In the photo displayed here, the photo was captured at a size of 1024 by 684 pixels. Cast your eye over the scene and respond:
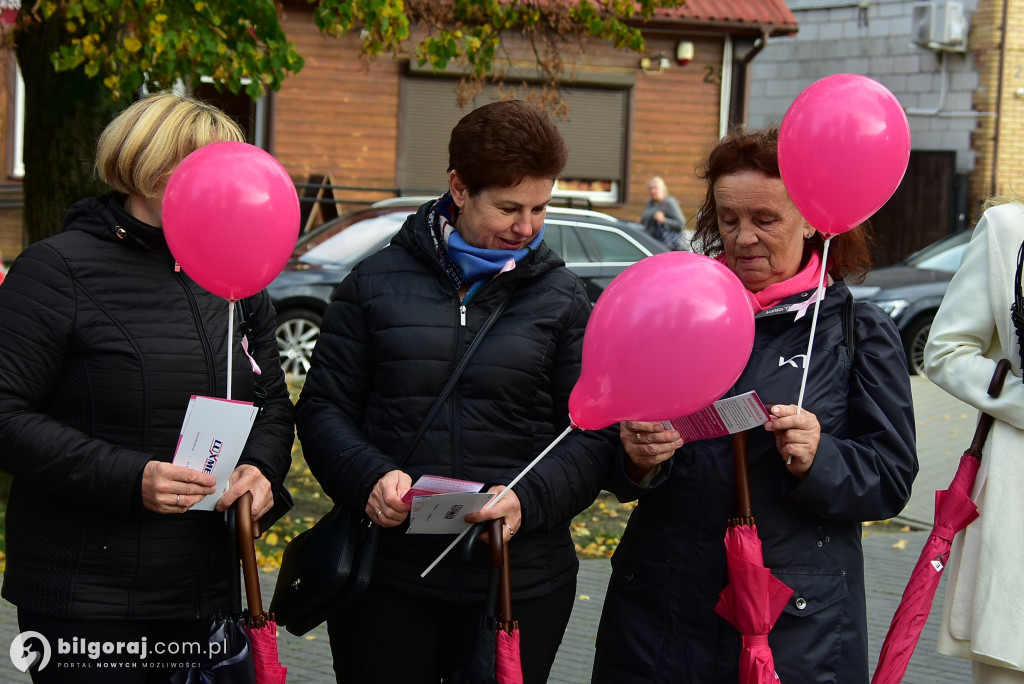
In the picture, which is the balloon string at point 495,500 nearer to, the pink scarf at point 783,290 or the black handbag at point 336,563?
the black handbag at point 336,563

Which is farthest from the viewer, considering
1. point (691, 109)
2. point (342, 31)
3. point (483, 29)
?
point (691, 109)

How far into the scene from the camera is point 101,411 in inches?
112

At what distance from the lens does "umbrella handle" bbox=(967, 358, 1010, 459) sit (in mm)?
3230

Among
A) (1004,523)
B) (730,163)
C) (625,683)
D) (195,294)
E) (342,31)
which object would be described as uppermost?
(342,31)

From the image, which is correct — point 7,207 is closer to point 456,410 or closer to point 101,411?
point 101,411

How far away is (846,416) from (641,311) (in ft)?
2.12

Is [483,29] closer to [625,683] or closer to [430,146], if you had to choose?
[625,683]

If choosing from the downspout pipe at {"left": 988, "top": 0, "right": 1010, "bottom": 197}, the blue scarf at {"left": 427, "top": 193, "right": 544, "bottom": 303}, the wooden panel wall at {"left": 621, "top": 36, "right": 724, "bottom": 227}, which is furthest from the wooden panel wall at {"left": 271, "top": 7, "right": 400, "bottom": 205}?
the blue scarf at {"left": 427, "top": 193, "right": 544, "bottom": 303}

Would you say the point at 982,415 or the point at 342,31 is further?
the point at 342,31

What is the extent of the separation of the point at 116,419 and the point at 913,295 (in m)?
11.4

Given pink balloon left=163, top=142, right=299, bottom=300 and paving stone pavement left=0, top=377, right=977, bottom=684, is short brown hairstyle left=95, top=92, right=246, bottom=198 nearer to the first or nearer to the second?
pink balloon left=163, top=142, right=299, bottom=300

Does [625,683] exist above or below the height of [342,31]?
below

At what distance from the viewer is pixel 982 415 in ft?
11.0

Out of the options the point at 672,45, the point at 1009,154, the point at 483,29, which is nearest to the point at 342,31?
the point at 483,29
